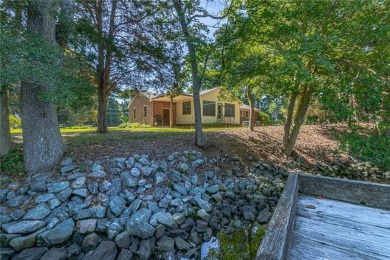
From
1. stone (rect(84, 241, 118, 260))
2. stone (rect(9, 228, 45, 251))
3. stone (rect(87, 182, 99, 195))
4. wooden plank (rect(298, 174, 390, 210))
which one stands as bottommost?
stone (rect(84, 241, 118, 260))

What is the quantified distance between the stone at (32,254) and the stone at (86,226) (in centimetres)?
54

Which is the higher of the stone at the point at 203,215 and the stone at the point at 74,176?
the stone at the point at 74,176

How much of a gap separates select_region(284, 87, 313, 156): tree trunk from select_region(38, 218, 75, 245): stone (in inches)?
299

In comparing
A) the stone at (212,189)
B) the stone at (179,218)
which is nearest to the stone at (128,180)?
the stone at (179,218)

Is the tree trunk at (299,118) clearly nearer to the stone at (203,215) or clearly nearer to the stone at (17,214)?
the stone at (203,215)

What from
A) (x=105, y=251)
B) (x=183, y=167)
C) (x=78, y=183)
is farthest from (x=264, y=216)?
(x=78, y=183)

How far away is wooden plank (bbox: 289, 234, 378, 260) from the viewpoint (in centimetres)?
110

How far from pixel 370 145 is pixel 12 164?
7943mm

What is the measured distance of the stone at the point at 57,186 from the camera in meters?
4.48

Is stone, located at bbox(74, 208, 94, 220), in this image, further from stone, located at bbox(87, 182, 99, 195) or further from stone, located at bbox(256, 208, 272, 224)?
stone, located at bbox(256, 208, 272, 224)

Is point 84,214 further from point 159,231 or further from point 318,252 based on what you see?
point 318,252

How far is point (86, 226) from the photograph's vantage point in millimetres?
3951

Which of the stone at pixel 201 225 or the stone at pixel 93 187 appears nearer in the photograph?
the stone at pixel 201 225

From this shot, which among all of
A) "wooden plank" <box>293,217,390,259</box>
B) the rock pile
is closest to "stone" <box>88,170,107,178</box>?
the rock pile
